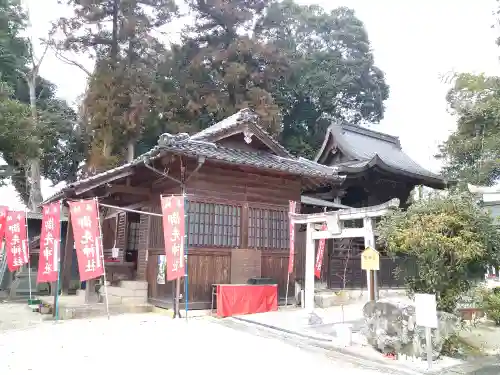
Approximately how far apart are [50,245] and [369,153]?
17696 millimetres

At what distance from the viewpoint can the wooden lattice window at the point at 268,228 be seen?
13.8 metres

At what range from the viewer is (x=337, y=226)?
449 inches

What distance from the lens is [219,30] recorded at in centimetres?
3316

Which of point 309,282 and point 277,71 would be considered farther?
point 277,71

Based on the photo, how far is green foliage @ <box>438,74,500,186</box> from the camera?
13.5 m

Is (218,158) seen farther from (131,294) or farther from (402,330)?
(402,330)

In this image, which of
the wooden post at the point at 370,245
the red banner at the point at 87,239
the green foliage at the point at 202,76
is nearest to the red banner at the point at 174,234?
the red banner at the point at 87,239

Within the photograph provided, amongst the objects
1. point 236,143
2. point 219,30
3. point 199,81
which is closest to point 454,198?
point 236,143

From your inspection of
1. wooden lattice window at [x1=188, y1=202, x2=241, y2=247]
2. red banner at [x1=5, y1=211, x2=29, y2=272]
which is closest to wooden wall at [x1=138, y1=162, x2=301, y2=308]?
wooden lattice window at [x1=188, y1=202, x2=241, y2=247]

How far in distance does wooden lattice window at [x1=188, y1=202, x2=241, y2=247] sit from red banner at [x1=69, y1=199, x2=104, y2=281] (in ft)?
8.27

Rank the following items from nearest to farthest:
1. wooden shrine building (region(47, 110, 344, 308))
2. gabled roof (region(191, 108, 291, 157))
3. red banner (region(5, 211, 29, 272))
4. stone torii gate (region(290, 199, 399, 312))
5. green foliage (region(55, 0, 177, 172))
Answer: stone torii gate (region(290, 199, 399, 312)) < wooden shrine building (region(47, 110, 344, 308)) < gabled roof (region(191, 108, 291, 157)) < red banner (region(5, 211, 29, 272)) < green foliage (region(55, 0, 177, 172))

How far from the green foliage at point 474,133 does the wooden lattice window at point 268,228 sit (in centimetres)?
680

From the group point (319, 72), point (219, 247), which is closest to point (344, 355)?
point (219, 247)

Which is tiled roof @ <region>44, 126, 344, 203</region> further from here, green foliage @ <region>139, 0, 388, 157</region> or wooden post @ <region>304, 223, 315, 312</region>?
green foliage @ <region>139, 0, 388, 157</region>
